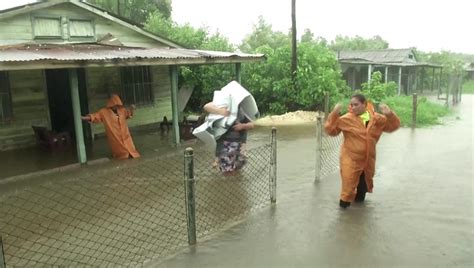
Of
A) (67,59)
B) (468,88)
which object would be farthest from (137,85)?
(468,88)

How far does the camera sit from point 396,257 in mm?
4094

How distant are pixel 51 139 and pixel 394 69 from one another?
2778 cm

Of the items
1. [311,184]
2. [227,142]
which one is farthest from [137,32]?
[311,184]

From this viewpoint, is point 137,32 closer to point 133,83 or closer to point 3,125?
point 133,83

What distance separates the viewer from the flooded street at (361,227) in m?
4.08

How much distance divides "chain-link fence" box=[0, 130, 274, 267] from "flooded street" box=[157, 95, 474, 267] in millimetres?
414

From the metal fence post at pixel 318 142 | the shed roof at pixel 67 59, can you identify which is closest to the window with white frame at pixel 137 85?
the shed roof at pixel 67 59

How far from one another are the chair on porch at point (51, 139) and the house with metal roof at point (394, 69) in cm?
1986

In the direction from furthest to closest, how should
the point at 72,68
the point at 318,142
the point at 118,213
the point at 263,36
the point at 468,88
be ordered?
the point at 263,36 < the point at 468,88 < the point at 72,68 < the point at 318,142 < the point at 118,213

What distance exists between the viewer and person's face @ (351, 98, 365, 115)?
17.4 ft

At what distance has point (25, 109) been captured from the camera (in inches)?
425

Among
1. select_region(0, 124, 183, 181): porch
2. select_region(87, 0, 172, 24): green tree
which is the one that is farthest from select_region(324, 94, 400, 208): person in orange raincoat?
select_region(87, 0, 172, 24): green tree

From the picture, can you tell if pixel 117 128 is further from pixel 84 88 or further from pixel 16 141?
pixel 84 88

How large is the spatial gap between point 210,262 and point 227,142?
3.43 metres
